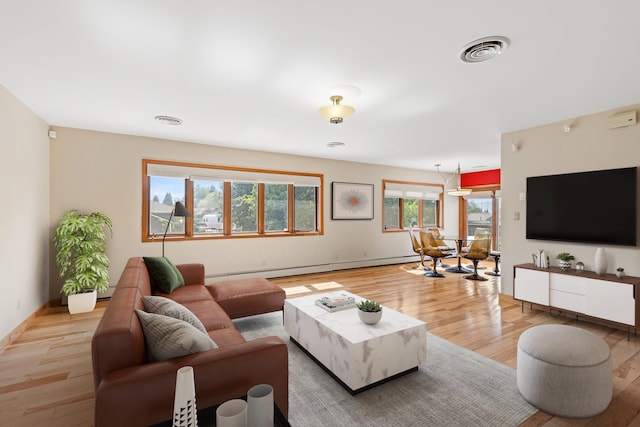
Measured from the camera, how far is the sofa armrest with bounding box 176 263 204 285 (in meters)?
3.75

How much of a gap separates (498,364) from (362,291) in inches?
97.7

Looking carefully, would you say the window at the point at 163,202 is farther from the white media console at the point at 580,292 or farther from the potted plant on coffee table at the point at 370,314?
the white media console at the point at 580,292

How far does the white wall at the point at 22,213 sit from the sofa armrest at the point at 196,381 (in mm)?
2717

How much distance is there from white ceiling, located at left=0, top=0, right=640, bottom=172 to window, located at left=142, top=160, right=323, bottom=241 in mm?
1053

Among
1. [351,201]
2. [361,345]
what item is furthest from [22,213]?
[351,201]

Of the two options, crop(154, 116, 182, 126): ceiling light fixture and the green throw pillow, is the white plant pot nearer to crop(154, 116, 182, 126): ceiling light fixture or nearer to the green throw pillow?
the green throw pillow

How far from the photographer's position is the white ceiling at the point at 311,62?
72.2 inches

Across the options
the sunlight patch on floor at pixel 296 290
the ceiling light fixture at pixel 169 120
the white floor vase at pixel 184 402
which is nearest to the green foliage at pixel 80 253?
the ceiling light fixture at pixel 169 120

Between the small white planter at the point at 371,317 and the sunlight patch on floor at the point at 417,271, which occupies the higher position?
the small white planter at the point at 371,317

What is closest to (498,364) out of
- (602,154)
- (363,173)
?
(602,154)

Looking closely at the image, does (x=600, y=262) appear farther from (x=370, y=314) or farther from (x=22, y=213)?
(x=22, y=213)

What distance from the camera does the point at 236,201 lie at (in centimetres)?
557

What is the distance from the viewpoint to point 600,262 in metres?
3.37

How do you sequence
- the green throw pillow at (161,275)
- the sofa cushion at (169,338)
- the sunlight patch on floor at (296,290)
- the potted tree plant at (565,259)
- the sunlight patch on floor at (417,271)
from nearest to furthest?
the sofa cushion at (169,338) → the green throw pillow at (161,275) → the potted tree plant at (565,259) → the sunlight patch on floor at (296,290) → the sunlight patch on floor at (417,271)
